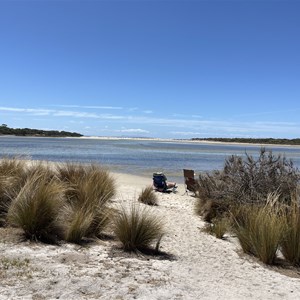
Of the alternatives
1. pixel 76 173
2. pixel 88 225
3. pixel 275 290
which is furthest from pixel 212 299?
pixel 76 173

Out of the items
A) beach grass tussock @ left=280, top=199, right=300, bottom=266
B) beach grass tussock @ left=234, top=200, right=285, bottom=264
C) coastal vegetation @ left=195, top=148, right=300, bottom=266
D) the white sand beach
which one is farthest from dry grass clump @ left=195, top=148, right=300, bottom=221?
the white sand beach

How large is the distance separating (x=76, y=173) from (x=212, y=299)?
274 inches

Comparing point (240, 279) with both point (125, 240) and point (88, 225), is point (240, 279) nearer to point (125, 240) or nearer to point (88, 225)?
point (125, 240)

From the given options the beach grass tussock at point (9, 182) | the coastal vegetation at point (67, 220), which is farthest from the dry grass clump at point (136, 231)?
the beach grass tussock at point (9, 182)

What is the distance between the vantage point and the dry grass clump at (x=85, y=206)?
638 cm

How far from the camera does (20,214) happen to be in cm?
627

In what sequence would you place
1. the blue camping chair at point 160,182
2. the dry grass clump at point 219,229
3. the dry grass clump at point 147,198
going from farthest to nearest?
the blue camping chair at point 160,182 < the dry grass clump at point 147,198 < the dry grass clump at point 219,229

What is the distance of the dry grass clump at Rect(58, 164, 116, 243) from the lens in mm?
6383

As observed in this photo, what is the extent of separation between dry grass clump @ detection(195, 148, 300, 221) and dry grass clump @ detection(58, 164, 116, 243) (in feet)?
8.56

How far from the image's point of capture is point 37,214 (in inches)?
246

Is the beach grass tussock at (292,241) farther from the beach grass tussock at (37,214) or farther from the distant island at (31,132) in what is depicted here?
the distant island at (31,132)

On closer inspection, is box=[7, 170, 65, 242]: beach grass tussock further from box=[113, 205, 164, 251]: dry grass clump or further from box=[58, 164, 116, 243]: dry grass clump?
box=[113, 205, 164, 251]: dry grass clump

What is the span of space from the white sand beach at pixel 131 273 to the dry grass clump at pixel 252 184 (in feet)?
9.22

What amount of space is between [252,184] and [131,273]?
17.4 feet
